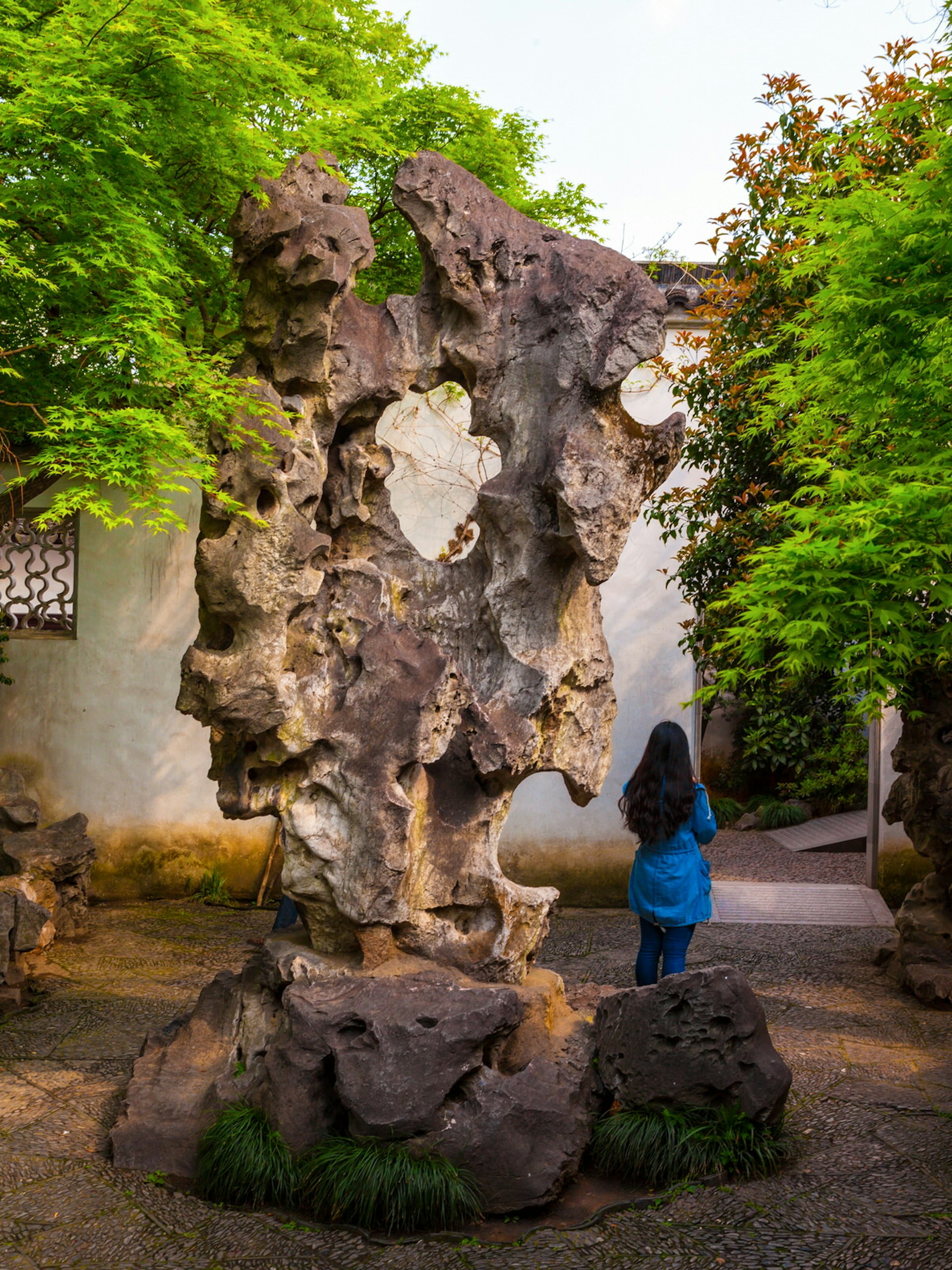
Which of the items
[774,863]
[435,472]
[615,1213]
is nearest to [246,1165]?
[615,1213]

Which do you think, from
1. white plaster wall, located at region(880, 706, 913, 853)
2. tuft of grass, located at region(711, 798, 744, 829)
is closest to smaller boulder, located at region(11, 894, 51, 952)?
white plaster wall, located at region(880, 706, 913, 853)

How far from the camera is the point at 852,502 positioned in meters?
4.86

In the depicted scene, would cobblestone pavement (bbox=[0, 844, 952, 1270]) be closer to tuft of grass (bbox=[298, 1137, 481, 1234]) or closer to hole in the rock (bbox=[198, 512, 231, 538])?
tuft of grass (bbox=[298, 1137, 481, 1234])

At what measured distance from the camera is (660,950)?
5621mm

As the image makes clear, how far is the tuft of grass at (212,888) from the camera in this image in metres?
9.45

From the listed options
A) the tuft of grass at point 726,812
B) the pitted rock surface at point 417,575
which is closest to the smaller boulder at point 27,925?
the pitted rock surface at point 417,575

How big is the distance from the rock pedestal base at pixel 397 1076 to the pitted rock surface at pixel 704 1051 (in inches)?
12.1

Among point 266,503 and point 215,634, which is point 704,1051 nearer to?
point 215,634

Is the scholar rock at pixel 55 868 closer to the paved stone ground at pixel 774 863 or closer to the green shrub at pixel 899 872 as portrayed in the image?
the paved stone ground at pixel 774 863

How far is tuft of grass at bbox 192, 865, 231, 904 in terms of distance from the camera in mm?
9445

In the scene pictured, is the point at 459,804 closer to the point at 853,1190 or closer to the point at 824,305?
the point at 853,1190

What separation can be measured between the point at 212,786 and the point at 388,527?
4.49m

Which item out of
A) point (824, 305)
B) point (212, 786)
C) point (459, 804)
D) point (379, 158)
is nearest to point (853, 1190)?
point (459, 804)

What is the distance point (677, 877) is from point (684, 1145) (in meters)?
1.27
